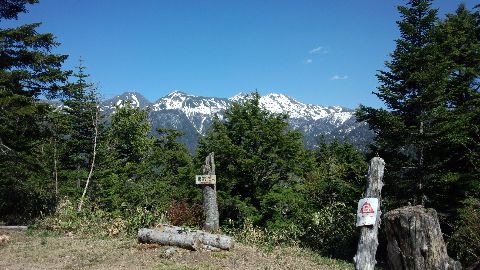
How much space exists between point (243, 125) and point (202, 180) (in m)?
5.06

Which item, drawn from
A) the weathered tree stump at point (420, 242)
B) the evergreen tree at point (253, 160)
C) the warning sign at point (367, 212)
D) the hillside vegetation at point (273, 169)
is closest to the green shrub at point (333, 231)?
the hillside vegetation at point (273, 169)

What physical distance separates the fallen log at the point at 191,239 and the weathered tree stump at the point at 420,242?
735 cm

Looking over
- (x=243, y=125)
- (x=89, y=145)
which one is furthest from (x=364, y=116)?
(x=89, y=145)

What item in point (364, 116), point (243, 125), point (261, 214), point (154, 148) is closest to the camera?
point (364, 116)

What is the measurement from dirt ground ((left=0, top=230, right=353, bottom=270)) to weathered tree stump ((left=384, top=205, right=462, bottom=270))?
6018 mm

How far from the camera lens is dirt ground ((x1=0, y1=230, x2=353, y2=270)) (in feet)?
32.7

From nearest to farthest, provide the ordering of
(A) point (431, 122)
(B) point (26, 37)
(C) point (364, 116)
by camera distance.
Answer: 1. (B) point (26, 37)
2. (A) point (431, 122)
3. (C) point (364, 116)

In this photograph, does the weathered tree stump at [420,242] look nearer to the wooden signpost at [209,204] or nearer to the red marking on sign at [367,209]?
the red marking on sign at [367,209]

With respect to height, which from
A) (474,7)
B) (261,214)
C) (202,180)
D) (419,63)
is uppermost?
(474,7)

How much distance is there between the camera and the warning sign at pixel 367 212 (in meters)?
6.03

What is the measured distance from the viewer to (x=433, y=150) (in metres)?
16.1

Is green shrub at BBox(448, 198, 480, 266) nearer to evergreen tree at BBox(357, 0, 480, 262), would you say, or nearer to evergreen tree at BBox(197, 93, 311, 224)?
evergreen tree at BBox(357, 0, 480, 262)

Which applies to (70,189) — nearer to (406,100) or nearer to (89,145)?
(89,145)

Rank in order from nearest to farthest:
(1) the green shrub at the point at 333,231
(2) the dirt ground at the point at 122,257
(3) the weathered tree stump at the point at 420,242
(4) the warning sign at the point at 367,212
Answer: (3) the weathered tree stump at the point at 420,242
(4) the warning sign at the point at 367,212
(2) the dirt ground at the point at 122,257
(1) the green shrub at the point at 333,231
